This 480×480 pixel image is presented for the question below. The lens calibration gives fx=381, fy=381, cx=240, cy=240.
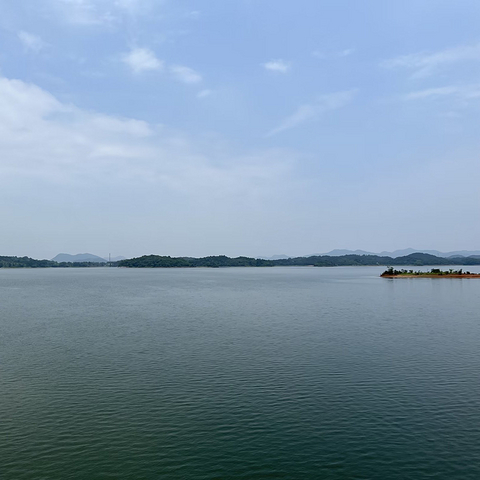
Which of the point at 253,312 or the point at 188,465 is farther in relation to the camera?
the point at 253,312

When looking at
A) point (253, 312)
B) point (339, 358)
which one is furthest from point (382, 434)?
point (253, 312)

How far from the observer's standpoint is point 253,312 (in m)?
88.4

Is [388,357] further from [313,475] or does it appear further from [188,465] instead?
[188,465]

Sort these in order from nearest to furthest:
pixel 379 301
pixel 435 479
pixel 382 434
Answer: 1. pixel 435 479
2. pixel 382 434
3. pixel 379 301

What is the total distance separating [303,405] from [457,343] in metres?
34.2

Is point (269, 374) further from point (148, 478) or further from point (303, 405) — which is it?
point (148, 478)

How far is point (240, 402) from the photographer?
33.5 m

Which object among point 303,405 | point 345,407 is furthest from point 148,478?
point 345,407

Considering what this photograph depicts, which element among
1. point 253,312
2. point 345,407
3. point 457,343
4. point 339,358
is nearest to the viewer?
point 345,407

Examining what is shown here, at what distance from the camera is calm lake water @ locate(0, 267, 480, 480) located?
23938 millimetres

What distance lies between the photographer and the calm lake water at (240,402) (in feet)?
78.5

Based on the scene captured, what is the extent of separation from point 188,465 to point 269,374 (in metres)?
18.7

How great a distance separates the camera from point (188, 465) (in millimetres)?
23734

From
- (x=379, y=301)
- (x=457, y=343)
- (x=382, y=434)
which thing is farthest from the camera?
(x=379, y=301)
